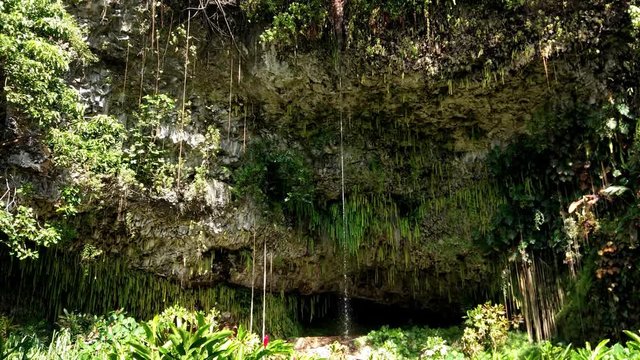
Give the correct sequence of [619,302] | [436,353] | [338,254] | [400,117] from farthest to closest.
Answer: [338,254] < [400,117] < [436,353] < [619,302]

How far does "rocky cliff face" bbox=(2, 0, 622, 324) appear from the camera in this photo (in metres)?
7.09

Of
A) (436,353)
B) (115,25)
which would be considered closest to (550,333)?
(436,353)

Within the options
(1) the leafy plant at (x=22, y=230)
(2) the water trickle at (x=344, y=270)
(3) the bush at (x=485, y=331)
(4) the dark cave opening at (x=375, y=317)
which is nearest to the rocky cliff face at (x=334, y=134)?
(2) the water trickle at (x=344, y=270)

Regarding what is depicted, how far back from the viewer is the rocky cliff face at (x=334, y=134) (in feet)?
23.2

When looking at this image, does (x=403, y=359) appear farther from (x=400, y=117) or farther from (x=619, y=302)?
(x=400, y=117)

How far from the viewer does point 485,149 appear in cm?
812

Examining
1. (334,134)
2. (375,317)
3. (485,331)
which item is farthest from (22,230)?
(375,317)

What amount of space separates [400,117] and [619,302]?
3.93 metres

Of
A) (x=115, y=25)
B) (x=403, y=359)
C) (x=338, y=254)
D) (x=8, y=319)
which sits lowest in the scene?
(x=403, y=359)

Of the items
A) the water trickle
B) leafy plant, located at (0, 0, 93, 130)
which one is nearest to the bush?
the water trickle

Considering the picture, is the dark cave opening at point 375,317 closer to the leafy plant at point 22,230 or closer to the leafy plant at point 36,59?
the leafy plant at point 22,230

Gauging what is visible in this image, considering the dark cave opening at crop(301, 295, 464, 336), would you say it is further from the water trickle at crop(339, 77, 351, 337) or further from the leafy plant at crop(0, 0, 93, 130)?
the leafy plant at crop(0, 0, 93, 130)

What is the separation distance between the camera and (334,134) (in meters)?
8.30

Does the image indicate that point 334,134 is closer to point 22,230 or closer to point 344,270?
point 344,270
